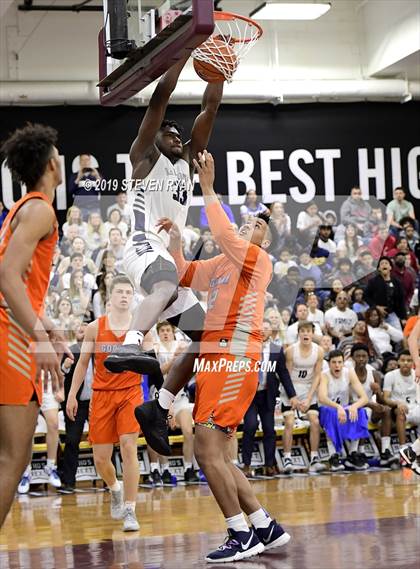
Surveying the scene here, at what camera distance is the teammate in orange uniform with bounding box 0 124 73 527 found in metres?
4.50

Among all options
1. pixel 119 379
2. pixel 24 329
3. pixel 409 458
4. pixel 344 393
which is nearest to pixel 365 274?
pixel 344 393

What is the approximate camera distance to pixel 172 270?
640 centimetres

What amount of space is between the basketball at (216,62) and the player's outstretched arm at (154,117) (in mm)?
252

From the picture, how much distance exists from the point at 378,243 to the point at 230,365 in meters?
8.28

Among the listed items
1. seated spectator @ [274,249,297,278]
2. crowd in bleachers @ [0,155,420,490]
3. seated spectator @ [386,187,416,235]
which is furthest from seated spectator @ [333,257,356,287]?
seated spectator @ [386,187,416,235]

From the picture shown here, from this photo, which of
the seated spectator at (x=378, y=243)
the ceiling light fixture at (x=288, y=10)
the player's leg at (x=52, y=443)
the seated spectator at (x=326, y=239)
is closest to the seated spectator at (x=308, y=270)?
the seated spectator at (x=326, y=239)

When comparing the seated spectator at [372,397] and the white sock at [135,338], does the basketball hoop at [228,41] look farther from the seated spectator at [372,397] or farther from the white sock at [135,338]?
the seated spectator at [372,397]

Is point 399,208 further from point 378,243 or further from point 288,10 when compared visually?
point 288,10

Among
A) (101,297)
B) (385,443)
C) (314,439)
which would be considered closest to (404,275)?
(385,443)

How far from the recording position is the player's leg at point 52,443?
1074cm

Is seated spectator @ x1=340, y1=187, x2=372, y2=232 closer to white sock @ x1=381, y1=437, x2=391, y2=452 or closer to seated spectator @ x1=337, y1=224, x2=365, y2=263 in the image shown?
seated spectator @ x1=337, y1=224, x2=365, y2=263

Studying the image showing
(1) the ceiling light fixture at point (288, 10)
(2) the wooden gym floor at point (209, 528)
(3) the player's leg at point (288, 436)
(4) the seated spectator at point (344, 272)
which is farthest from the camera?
(1) the ceiling light fixture at point (288, 10)

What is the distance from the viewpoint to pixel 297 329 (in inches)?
464
